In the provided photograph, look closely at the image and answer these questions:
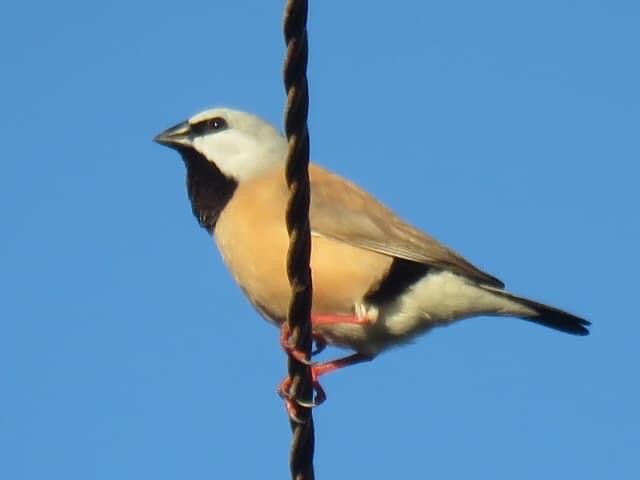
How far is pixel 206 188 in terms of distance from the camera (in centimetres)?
795

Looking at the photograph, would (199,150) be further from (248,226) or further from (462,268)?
(462,268)

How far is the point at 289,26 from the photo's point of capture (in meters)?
4.06

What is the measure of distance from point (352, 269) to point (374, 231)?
42 cm

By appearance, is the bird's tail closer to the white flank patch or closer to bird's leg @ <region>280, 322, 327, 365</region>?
the white flank patch

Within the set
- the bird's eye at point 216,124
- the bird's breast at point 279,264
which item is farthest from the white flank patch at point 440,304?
the bird's eye at point 216,124

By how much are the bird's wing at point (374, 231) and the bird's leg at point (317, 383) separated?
2.23 ft

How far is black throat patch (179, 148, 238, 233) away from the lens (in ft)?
25.4

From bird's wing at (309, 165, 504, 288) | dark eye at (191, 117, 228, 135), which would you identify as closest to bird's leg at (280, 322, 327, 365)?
bird's wing at (309, 165, 504, 288)

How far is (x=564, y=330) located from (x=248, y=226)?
6.74 feet

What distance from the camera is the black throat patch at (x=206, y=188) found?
775 cm

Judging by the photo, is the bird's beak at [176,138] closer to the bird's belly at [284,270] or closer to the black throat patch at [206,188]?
the black throat patch at [206,188]

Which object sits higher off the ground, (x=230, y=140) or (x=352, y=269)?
(x=230, y=140)

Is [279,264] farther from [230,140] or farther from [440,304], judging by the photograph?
[230,140]

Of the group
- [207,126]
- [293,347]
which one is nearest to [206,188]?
[207,126]
